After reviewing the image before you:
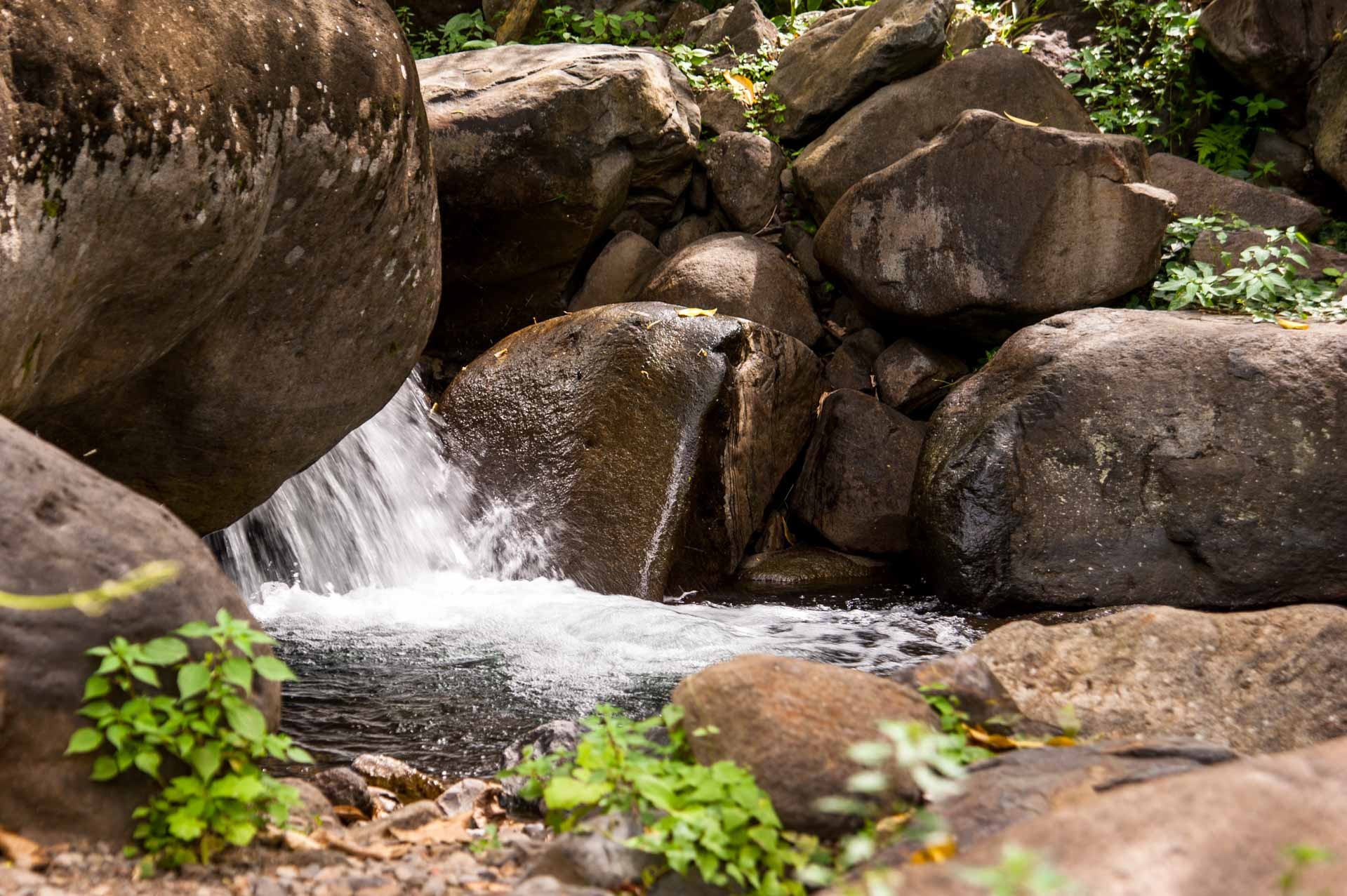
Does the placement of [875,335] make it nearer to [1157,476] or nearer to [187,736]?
[1157,476]

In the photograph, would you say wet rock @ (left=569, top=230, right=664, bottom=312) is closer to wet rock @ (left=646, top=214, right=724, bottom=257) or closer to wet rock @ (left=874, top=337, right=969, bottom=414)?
wet rock @ (left=646, top=214, right=724, bottom=257)

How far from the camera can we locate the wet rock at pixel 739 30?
1077cm

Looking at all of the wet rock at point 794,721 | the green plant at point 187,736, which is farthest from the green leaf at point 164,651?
the wet rock at point 794,721

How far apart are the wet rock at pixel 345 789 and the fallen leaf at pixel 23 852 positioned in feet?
3.39

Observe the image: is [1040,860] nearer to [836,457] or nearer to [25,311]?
[25,311]

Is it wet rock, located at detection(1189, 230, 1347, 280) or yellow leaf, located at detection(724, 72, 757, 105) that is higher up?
yellow leaf, located at detection(724, 72, 757, 105)

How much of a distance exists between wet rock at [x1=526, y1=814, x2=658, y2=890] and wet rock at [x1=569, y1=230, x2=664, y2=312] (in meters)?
7.41

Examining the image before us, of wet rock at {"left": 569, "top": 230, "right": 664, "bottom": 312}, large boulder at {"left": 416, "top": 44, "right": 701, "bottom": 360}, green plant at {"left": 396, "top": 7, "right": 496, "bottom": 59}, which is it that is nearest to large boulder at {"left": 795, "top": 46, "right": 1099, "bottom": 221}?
large boulder at {"left": 416, "top": 44, "right": 701, "bottom": 360}

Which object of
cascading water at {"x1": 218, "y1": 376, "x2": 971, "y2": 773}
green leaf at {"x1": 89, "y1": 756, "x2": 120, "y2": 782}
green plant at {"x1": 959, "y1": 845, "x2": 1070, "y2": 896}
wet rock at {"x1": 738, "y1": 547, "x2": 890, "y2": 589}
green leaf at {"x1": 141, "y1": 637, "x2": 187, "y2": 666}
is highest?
green leaf at {"x1": 141, "y1": 637, "x2": 187, "y2": 666}

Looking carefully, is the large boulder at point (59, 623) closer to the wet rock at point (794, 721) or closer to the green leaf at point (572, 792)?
the green leaf at point (572, 792)

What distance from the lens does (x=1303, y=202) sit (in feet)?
28.6

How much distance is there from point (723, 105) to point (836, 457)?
400 centimetres

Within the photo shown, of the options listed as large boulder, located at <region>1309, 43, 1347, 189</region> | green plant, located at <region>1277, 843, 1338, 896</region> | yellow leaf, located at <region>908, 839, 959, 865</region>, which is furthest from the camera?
large boulder, located at <region>1309, 43, 1347, 189</region>

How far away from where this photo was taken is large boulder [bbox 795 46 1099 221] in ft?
29.1
